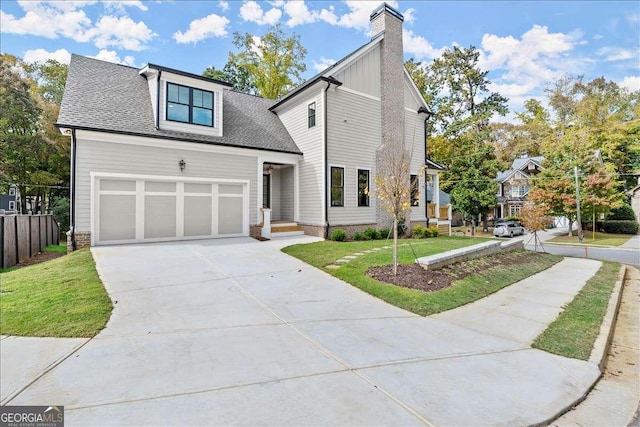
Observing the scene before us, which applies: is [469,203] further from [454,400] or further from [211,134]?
[454,400]

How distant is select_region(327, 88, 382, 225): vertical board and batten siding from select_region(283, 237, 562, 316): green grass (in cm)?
297

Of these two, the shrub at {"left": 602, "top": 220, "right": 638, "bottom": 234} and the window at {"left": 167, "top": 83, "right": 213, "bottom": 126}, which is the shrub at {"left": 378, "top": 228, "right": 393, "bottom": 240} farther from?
the shrub at {"left": 602, "top": 220, "right": 638, "bottom": 234}

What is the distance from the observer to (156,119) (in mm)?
11477

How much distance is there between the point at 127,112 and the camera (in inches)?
446

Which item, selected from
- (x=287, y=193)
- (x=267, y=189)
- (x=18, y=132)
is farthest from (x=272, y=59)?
(x=18, y=132)

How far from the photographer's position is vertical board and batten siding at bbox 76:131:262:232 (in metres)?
9.77

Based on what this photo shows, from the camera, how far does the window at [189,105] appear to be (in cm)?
1188

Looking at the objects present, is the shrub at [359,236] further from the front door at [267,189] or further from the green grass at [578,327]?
the green grass at [578,327]

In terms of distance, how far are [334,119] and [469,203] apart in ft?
69.9

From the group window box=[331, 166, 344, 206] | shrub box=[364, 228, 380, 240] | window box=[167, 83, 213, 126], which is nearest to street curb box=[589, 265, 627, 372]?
shrub box=[364, 228, 380, 240]

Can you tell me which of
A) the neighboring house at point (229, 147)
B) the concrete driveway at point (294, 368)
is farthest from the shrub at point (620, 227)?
the concrete driveway at point (294, 368)

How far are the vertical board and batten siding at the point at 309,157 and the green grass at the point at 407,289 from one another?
8.53 feet

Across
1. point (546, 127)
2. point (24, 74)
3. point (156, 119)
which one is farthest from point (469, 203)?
point (24, 74)

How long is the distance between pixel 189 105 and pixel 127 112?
2.18 metres
